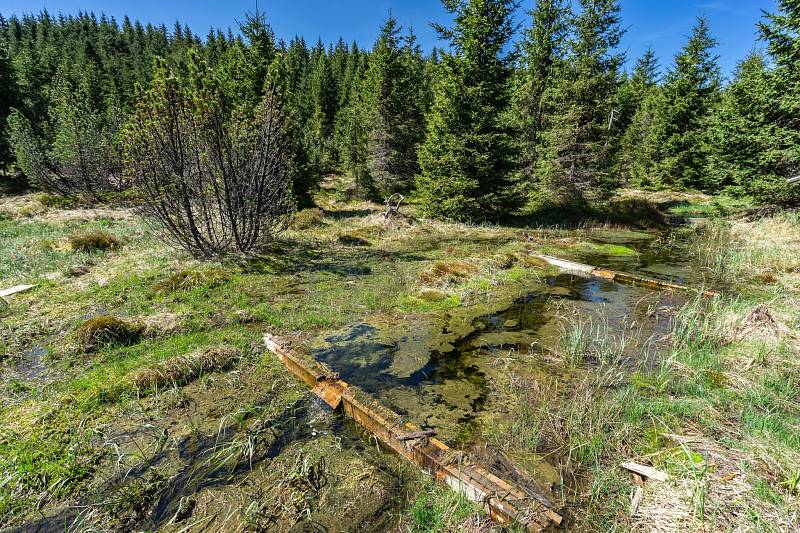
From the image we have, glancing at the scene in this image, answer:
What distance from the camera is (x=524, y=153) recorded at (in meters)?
22.5

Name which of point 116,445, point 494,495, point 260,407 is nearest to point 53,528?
point 116,445

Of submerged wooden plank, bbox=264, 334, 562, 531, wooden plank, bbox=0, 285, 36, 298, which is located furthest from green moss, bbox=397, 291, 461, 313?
wooden plank, bbox=0, 285, 36, 298

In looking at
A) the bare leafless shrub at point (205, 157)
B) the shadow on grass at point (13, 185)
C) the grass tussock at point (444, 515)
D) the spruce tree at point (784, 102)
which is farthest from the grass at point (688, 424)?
the shadow on grass at point (13, 185)

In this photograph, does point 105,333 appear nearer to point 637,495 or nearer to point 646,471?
point 637,495

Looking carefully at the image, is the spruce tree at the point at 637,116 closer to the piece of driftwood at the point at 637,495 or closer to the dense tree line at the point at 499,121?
the dense tree line at the point at 499,121

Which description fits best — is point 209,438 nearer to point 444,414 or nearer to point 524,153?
point 444,414

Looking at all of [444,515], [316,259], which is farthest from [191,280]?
[444,515]

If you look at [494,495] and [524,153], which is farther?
[524,153]

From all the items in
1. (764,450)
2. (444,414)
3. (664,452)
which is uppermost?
(764,450)

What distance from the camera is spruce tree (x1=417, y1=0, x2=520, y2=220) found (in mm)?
17750

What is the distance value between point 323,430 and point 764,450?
425cm

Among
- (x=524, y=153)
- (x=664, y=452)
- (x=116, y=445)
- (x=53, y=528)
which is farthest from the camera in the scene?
(x=524, y=153)

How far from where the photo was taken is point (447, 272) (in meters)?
10.1

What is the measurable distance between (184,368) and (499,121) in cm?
1756
